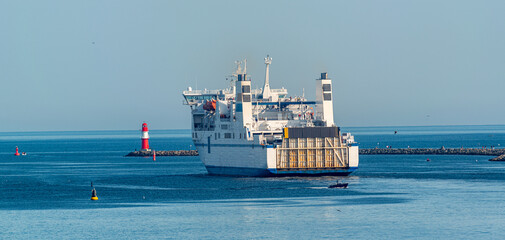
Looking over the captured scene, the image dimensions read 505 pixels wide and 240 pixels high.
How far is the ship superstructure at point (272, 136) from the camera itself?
8181 centimetres

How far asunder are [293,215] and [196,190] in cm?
2103

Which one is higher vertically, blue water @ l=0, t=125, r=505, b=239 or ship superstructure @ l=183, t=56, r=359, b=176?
ship superstructure @ l=183, t=56, r=359, b=176

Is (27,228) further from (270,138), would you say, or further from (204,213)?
(270,138)

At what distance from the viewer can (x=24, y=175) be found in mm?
106938

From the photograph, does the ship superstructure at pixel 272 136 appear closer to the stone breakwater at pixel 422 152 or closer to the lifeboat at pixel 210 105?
the lifeboat at pixel 210 105

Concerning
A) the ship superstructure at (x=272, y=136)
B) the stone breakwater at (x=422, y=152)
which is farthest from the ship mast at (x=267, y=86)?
the stone breakwater at (x=422, y=152)

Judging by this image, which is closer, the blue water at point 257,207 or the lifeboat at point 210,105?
the blue water at point 257,207

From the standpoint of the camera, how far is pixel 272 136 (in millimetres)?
83875

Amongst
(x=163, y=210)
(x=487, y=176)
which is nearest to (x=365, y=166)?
(x=487, y=176)

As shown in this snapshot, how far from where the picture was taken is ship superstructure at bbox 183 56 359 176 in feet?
268

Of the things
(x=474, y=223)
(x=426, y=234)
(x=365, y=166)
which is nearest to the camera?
(x=426, y=234)

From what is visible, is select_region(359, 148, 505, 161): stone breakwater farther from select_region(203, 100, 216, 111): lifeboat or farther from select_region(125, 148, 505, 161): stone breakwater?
select_region(203, 100, 216, 111): lifeboat

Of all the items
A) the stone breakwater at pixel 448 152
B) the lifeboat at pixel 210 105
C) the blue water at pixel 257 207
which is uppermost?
the lifeboat at pixel 210 105

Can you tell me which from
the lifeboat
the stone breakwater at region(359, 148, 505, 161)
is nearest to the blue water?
the lifeboat
